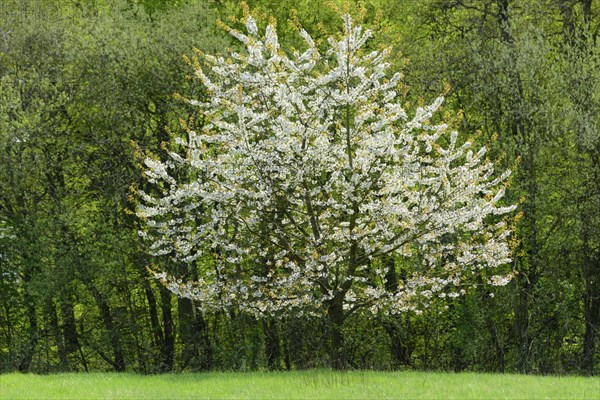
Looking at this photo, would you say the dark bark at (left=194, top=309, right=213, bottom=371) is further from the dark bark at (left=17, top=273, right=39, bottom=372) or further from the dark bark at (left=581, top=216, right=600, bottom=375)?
the dark bark at (left=581, top=216, right=600, bottom=375)

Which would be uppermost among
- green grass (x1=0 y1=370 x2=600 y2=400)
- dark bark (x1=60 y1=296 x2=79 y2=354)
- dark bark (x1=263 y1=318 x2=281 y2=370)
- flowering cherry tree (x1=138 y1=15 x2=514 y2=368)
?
flowering cherry tree (x1=138 y1=15 x2=514 y2=368)

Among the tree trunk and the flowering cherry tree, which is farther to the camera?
the tree trunk

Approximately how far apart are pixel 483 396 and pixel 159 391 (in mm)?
5829

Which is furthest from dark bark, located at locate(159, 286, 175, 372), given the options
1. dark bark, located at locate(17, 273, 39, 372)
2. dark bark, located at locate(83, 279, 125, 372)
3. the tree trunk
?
the tree trunk

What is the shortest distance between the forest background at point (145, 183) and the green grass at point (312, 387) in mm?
5391

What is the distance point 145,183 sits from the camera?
77.4ft

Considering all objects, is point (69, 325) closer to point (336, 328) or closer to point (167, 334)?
point (167, 334)

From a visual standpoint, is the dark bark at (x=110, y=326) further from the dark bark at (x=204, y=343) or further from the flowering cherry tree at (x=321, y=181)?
the flowering cherry tree at (x=321, y=181)

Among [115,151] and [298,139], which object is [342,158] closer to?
[298,139]

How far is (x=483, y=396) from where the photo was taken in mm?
12219

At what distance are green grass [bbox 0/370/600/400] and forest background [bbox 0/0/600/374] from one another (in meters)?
5.39

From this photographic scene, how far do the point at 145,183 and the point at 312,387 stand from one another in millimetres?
11498

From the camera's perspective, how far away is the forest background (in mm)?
21594

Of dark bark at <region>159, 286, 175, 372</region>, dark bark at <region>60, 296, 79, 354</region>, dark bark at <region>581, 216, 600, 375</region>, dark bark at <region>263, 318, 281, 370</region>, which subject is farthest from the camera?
dark bark at <region>60, 296, 79, 354</region>
